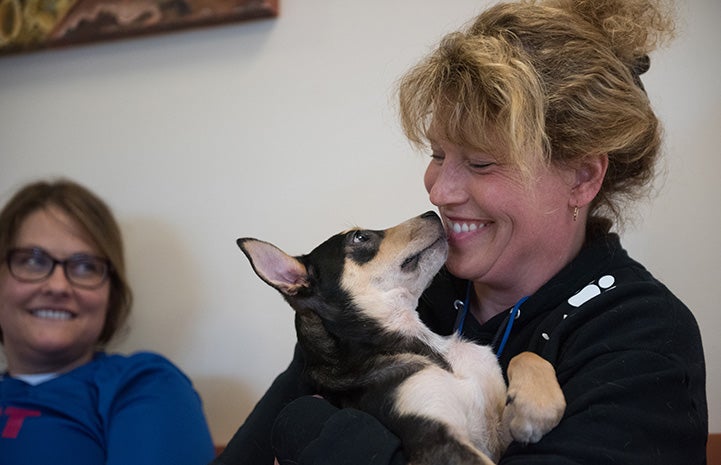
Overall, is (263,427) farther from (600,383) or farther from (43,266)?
(43,266)

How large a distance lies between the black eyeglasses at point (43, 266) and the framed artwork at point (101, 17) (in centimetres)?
91

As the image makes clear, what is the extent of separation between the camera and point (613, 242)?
165cm

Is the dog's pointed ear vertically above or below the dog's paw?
above

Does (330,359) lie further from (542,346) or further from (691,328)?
(691,328)

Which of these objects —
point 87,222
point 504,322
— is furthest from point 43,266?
point 504,322

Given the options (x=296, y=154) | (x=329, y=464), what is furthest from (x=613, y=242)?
(x=296, y=154)

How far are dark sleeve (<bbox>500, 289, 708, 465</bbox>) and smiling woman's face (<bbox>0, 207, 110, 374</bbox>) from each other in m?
1.64

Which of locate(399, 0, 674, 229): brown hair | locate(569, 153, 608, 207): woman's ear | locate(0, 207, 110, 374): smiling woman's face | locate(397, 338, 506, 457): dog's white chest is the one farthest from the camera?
locate(0, 207, 110, 374): smiling woman's face

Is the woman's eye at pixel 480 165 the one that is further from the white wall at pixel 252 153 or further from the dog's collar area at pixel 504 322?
the white wall at pixel 252 153

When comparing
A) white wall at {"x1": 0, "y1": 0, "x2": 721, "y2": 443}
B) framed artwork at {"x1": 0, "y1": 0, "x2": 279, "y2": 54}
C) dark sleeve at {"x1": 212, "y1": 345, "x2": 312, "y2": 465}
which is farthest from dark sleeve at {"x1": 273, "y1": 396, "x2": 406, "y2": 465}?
framed artwork at {"x1": 0, "y1": 0, "x2": 279, "y2": 54}

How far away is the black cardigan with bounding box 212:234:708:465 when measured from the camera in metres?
1.28

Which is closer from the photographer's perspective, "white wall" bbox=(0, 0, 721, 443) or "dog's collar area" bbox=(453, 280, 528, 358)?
"dog's collar area" bbox=(453, 280, 528, 358)

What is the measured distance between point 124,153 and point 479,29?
68.8 inches

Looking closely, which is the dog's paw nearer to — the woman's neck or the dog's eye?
the dog's eye
